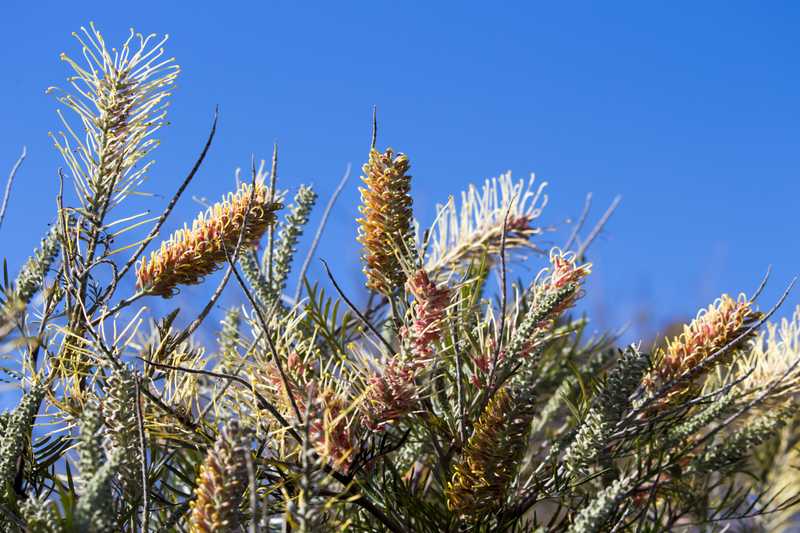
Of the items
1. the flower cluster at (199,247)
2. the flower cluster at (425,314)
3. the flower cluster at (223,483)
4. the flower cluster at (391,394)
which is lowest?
the flower cluster at (223,483)

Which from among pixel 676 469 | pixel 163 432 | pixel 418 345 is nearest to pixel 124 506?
pixel 163 432

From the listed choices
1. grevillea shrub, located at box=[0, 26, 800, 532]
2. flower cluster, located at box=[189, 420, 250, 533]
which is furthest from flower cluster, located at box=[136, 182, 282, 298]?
flower cluster, located at box=[189, 420, 250, 533]

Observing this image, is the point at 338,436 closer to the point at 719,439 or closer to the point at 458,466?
the point at 458,466

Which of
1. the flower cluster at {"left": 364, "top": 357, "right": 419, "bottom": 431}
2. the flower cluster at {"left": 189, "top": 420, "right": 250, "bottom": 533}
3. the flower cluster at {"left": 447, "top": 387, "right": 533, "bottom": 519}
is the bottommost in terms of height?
the flower cluster at {"left": 189, "top": 420, "right": 250, "bottom": 533}

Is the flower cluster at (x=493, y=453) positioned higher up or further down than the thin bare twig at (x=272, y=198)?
further down

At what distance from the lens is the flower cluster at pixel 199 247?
560 mm

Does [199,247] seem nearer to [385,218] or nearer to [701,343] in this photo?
[385,218]

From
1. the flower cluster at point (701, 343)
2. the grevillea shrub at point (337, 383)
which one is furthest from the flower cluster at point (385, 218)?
the flower cluster at point (701, 343)

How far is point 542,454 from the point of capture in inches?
33.0

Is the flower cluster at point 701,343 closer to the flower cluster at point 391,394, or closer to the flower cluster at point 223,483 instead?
the flower cluster at point 391,394

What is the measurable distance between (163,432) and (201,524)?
126mm

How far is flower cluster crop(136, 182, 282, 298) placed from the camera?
0.56 metres

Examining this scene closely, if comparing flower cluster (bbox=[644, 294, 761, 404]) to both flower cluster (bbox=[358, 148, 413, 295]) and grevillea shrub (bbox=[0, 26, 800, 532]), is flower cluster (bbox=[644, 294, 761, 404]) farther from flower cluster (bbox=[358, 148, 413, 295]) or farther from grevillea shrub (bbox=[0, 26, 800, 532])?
flower cluster (bbox=[358, 148, 413, 295])

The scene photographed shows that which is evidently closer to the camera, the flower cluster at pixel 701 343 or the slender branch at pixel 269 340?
the slender branch at pixel 269 340
